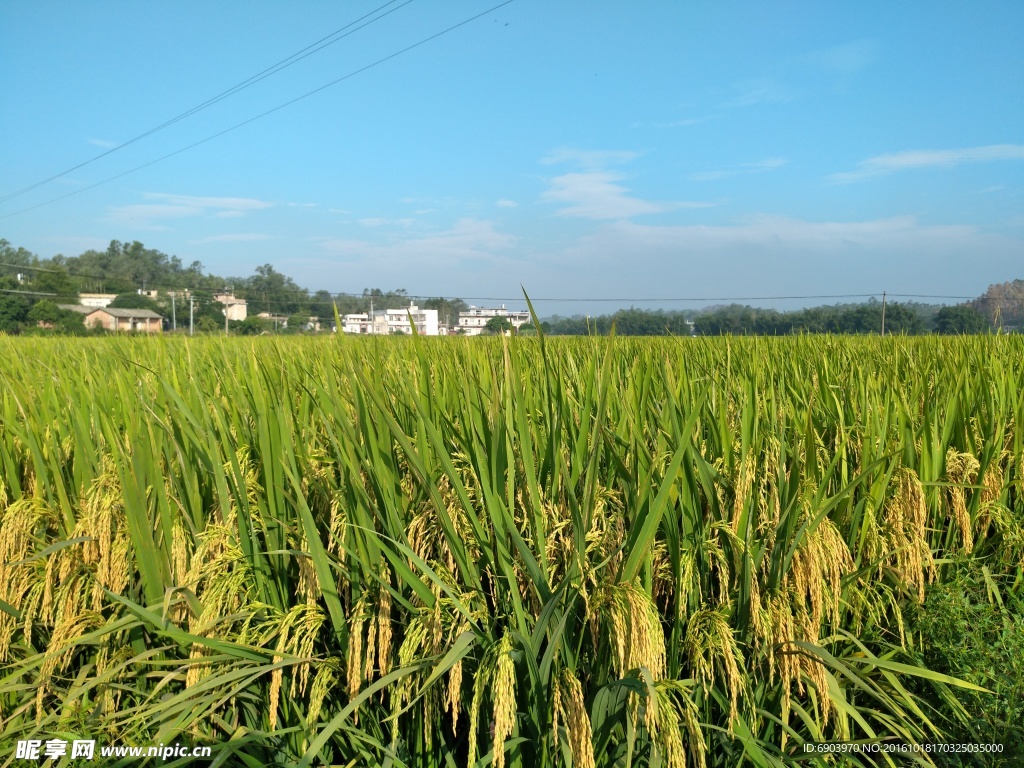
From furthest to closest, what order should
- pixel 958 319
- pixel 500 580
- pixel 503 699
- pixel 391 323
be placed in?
pixel 958 319 → pixel 391 323 → pixel 500 580 → pixel 503 699

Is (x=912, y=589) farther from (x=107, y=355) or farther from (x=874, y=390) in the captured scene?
(x=107, y=355)

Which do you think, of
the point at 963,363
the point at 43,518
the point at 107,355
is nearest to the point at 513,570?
the point at 43,518

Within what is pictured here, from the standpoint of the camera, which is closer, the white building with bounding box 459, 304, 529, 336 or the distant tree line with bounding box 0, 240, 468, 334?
the white building with bounding box 459, 304, 529, 336

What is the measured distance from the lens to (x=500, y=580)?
1609 mm

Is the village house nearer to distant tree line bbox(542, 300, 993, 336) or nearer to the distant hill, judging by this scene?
distant tree line bbox(542, 300, 993, 336)

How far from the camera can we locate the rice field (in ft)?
4.86

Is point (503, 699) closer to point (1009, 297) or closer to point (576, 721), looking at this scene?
point (576, 721)

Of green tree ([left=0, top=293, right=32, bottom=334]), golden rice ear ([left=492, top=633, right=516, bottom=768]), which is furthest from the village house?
golden rice ear ([left=492, top=633, right=516, bottom=768])

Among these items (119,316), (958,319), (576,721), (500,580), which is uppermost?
(119,316)

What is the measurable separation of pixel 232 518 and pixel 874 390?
2.29 meters

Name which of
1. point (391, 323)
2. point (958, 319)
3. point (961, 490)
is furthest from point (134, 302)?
point (961, 490)

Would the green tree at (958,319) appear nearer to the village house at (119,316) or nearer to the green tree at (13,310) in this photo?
the green tree at (13,310)

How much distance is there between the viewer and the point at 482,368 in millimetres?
2490

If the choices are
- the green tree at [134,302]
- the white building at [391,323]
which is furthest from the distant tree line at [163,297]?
the white building at [391,323]
